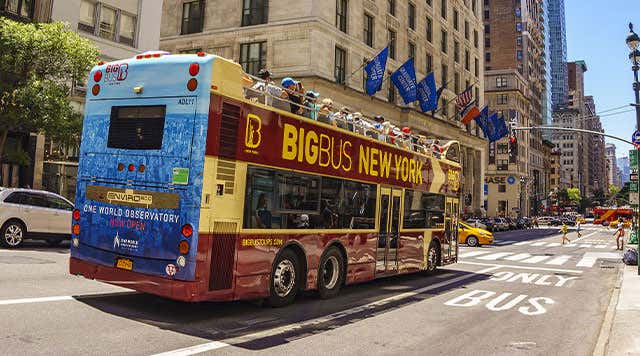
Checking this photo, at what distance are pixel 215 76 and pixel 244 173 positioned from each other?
5.24 ft

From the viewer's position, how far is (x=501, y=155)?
319ft

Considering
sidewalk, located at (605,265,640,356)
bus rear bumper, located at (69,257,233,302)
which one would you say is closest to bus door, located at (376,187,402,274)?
sidewalk, located at (605,265,640,356)

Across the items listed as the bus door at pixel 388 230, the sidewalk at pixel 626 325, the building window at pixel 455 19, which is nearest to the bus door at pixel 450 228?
the bus door at pixel 388 230

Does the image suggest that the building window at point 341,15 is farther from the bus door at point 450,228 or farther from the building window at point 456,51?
the building window at point 456,51

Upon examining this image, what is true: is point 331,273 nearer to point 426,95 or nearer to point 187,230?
point 187,230

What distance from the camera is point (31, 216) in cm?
1525

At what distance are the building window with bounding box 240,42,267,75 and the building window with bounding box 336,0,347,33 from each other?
19.4 ft

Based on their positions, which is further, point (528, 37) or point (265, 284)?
point (528, 37)

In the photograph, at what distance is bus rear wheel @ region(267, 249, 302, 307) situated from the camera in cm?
849

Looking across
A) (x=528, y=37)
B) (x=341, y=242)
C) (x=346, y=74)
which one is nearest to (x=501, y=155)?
(x=528, y=37)

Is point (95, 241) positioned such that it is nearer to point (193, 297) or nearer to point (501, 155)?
point (193, 297)

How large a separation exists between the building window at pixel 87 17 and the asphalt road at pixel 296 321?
18.3 metres

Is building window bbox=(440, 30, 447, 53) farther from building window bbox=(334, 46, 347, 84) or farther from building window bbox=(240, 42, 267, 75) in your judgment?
building window bbox=(240, 42, 267, 75)

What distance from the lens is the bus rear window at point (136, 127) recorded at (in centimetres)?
737
